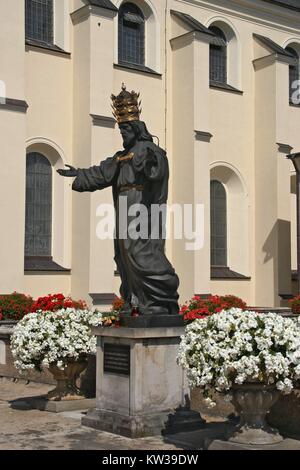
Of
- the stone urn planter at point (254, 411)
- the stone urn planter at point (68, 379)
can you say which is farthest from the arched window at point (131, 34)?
the stone urn planter at point (254, 411)

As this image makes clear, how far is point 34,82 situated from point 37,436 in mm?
14878

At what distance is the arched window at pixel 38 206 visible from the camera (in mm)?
21281

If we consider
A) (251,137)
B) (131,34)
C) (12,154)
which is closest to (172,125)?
(131,34)

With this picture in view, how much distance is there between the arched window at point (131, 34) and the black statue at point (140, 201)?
49.8 ft

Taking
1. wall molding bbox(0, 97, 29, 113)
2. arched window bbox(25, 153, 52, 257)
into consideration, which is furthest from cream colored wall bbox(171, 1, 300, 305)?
wall molding bbox(0, 97, 29, 113)

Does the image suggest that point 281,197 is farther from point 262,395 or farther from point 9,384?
point 262,395

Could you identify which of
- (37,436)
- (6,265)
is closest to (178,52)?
(6,265)

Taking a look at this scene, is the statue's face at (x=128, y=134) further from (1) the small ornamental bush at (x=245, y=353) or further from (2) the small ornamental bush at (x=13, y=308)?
(2) the small ornamental bush at (x=13, y=308)

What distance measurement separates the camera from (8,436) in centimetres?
815

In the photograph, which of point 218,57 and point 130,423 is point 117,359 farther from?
point 218,57

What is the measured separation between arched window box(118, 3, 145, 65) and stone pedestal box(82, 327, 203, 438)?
16.5 meters

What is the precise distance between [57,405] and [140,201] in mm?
3135

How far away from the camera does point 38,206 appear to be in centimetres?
2153
